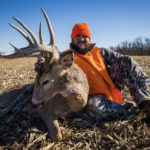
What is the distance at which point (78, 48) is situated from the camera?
3.67 m

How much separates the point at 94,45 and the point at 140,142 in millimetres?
2187

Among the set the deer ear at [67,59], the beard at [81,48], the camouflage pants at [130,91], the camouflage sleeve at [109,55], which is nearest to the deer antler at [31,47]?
the deer ear at [67,59]

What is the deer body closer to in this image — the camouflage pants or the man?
the camouflage pants

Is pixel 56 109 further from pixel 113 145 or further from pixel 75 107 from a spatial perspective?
pixel 113 145

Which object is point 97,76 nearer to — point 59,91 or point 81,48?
point 81,48

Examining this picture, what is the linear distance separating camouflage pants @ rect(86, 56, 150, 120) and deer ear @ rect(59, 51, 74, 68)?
840 mm

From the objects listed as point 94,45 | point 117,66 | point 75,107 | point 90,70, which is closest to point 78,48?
point 94,45

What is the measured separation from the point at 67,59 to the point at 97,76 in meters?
0.90

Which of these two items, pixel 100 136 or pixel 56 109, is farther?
pixel 56 109

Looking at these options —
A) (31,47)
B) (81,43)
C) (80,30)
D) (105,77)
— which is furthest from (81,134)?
(80,30)

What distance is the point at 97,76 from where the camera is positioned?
11.0 feet

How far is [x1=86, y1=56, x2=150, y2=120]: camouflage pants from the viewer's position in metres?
2.85

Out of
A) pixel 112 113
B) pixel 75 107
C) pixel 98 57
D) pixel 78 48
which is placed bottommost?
pixel 112 113

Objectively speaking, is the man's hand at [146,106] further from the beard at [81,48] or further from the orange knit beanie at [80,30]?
the orange knit beanie at [80,30]
